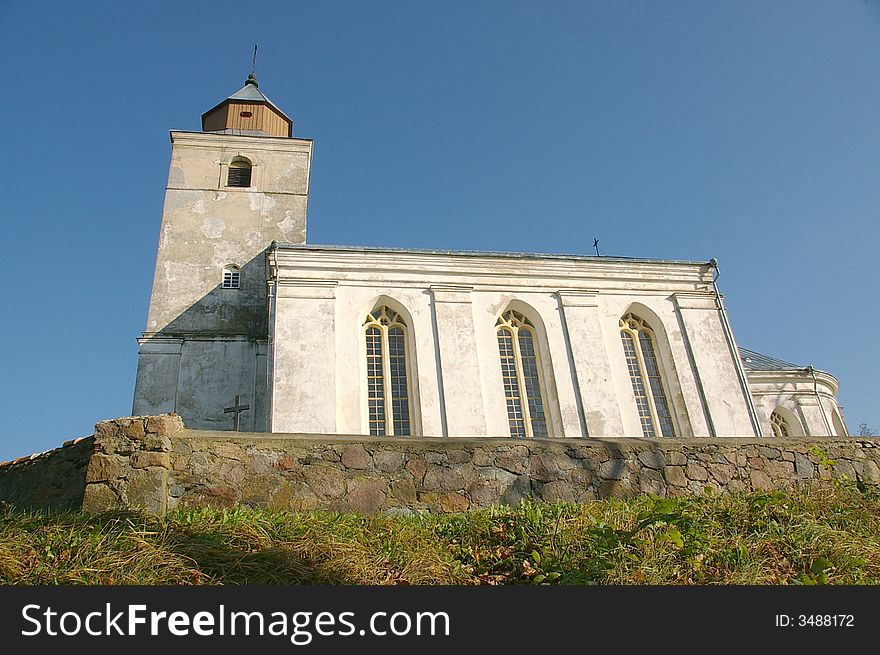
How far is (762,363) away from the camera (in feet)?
79.6

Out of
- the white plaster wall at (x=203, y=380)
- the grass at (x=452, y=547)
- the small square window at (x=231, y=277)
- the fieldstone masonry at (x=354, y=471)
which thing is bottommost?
the grass at (x=452, y=547)

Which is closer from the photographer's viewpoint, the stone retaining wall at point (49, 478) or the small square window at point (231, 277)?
the stone retaining wall at point (49, 478)

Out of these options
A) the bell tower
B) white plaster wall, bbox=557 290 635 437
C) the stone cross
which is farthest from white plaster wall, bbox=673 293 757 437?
the stone cross

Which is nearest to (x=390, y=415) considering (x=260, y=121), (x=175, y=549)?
(x=175, y=549)

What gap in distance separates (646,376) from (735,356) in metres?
2.81

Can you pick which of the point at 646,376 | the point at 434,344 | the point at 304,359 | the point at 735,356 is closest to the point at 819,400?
the point at 735,356

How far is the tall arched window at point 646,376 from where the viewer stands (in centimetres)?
1762

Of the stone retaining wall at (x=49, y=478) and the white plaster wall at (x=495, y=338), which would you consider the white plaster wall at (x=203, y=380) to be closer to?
the white plaster wall at (x=495, y=338)

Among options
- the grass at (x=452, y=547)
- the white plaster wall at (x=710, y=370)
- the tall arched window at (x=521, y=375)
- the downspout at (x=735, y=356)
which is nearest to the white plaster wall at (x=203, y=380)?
the tall arched window at (x=521, y=375)

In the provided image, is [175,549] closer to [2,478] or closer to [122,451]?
[122,451]

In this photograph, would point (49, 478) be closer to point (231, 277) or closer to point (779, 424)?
point (231, 277)

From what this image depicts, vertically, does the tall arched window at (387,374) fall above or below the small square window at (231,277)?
below

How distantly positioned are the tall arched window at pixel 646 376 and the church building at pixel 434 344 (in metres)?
0.04

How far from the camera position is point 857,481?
9.01 metres
